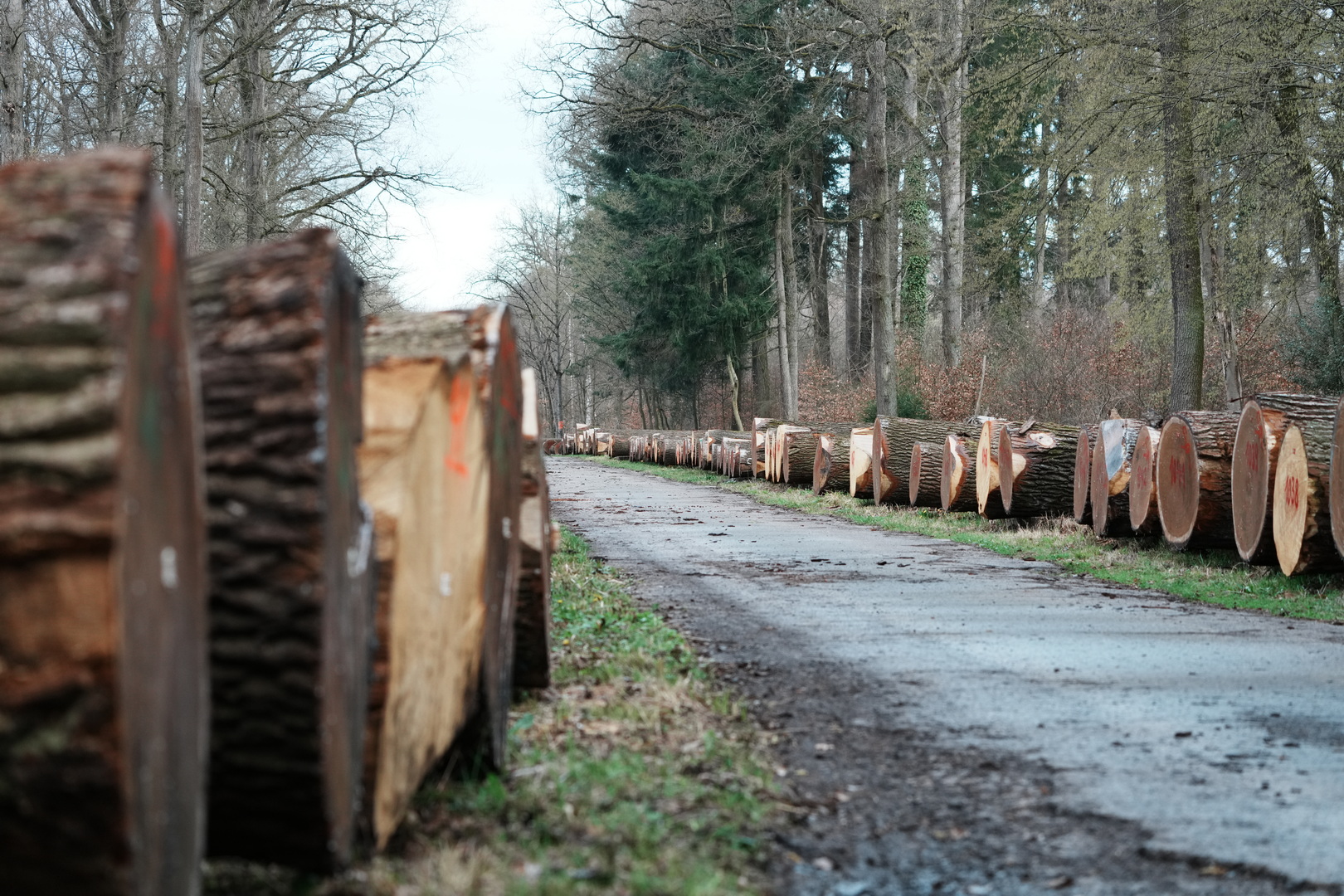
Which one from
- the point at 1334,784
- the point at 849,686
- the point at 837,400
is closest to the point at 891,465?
the point at 849,686

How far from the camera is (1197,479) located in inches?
351

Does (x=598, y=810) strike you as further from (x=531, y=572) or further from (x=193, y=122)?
(x=193, y=122)

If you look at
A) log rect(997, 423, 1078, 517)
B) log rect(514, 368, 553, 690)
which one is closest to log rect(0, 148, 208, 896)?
log rect(514, 368, 553, 690)

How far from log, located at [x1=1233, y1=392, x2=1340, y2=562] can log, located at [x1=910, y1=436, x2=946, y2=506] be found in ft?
18.1

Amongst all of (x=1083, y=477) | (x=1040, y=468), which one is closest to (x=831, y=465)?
(x=1040, y=468)

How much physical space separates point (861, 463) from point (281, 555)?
1459cm

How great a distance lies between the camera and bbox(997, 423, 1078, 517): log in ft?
39.2

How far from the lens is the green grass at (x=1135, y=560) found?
7.45 m

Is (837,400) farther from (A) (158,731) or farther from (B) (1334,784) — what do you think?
(A) (158,731)

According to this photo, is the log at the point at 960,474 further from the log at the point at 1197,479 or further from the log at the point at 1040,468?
the log at the point at 1197,479

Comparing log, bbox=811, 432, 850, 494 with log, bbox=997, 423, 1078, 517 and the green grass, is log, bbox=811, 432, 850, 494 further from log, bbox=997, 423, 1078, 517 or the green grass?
log, bbox=997, 423, 1078, 517

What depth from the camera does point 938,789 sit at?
3.43 m

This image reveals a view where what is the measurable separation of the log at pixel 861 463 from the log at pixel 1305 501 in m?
8.02

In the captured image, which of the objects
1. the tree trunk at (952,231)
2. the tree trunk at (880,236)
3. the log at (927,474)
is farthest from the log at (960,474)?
the tree trunk at (952,231)
